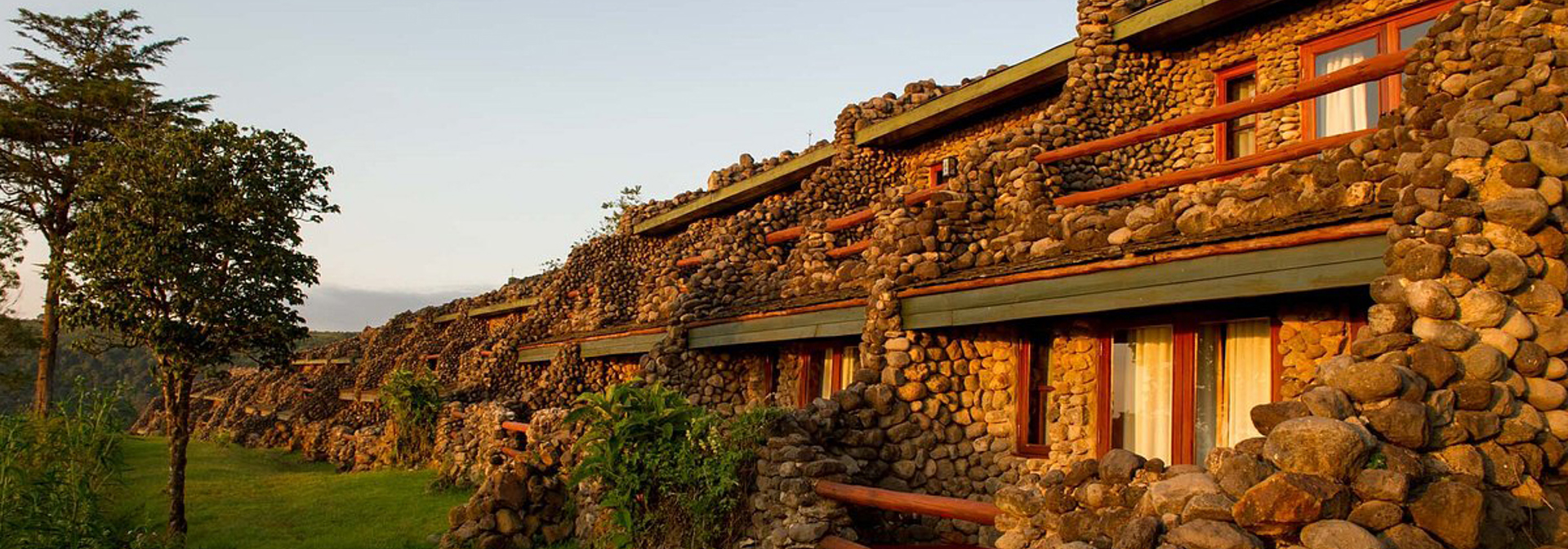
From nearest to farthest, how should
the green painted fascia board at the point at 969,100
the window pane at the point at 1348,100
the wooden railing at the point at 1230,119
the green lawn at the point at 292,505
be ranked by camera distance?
the wooden railing at the point at 1230,119, the window pane at the point at 1348,100, the green painted fascia board at the point at 969,100, the green lawn at the point at 292,505

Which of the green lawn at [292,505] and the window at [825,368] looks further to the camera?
the green lawn at [292,505]

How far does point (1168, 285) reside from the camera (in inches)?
316

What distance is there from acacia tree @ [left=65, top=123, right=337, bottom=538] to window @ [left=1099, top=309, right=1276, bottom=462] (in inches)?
492

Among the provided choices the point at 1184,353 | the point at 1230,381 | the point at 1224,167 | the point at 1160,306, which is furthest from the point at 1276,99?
the point at 1230,381

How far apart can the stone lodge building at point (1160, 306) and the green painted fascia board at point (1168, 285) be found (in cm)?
3

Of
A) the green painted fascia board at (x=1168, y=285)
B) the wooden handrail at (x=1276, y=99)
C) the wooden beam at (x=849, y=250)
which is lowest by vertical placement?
the green painted fascia board at (x=1168, y=285)

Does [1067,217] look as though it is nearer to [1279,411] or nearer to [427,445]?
[1279,411]

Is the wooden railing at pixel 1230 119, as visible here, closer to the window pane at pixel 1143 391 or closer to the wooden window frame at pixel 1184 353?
the wooden window frame at pixel 1184 353

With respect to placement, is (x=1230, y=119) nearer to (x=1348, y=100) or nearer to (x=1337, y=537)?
(x=1348, y=100)

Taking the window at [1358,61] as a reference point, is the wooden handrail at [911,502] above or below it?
below

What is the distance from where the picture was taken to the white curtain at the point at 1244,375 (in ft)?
28.0

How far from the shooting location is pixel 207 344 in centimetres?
1480

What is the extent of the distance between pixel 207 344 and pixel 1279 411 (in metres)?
14.9

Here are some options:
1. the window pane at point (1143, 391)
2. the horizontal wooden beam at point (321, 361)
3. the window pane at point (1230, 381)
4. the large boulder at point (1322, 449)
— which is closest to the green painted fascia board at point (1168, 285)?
the window pane at point (1230, 381)
